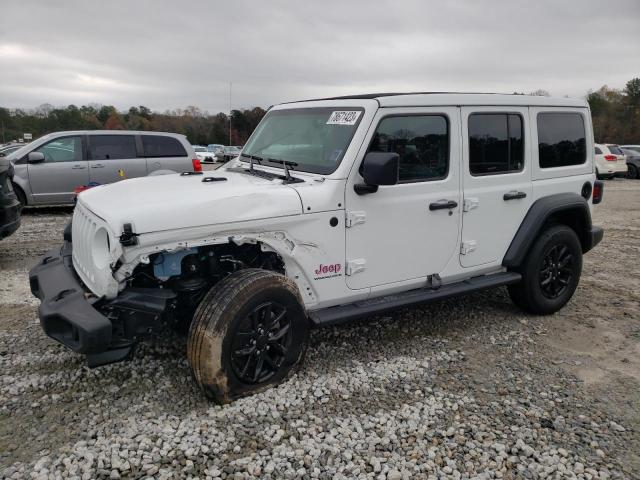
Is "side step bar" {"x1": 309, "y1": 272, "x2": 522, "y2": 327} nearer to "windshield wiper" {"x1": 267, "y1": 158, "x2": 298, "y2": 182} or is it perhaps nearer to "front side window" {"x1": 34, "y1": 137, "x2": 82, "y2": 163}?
"windshield wiper" {"x1": 267, "y1": 158, "x2": 298, "y2": 182}

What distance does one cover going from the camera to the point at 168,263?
312 centimetres

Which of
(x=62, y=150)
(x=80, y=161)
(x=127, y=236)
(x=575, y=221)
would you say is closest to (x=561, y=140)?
(x=575, y=221)

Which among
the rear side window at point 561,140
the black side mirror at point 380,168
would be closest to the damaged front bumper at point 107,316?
the black side mirror at point 380,168

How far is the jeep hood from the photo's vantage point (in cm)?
290

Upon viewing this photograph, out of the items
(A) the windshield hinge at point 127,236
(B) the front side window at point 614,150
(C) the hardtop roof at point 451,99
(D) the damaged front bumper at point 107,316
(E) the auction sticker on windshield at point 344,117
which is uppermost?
(B) the front side window at point 614,150

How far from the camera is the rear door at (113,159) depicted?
10.0 m

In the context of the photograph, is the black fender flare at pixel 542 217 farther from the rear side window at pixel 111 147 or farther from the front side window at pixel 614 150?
the front side window at pixel 614 150

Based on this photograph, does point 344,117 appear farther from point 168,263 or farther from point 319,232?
point 168,263

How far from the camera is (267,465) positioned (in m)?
2.69

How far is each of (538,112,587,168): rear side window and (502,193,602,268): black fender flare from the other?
1.13 ft

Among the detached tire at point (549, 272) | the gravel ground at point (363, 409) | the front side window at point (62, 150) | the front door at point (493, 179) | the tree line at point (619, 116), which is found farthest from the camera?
the tree line at point (619, 116)

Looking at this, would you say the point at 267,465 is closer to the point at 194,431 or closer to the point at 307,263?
the point at 194,431

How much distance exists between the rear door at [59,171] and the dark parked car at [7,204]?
3.73m

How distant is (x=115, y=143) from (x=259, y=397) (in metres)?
8.46
